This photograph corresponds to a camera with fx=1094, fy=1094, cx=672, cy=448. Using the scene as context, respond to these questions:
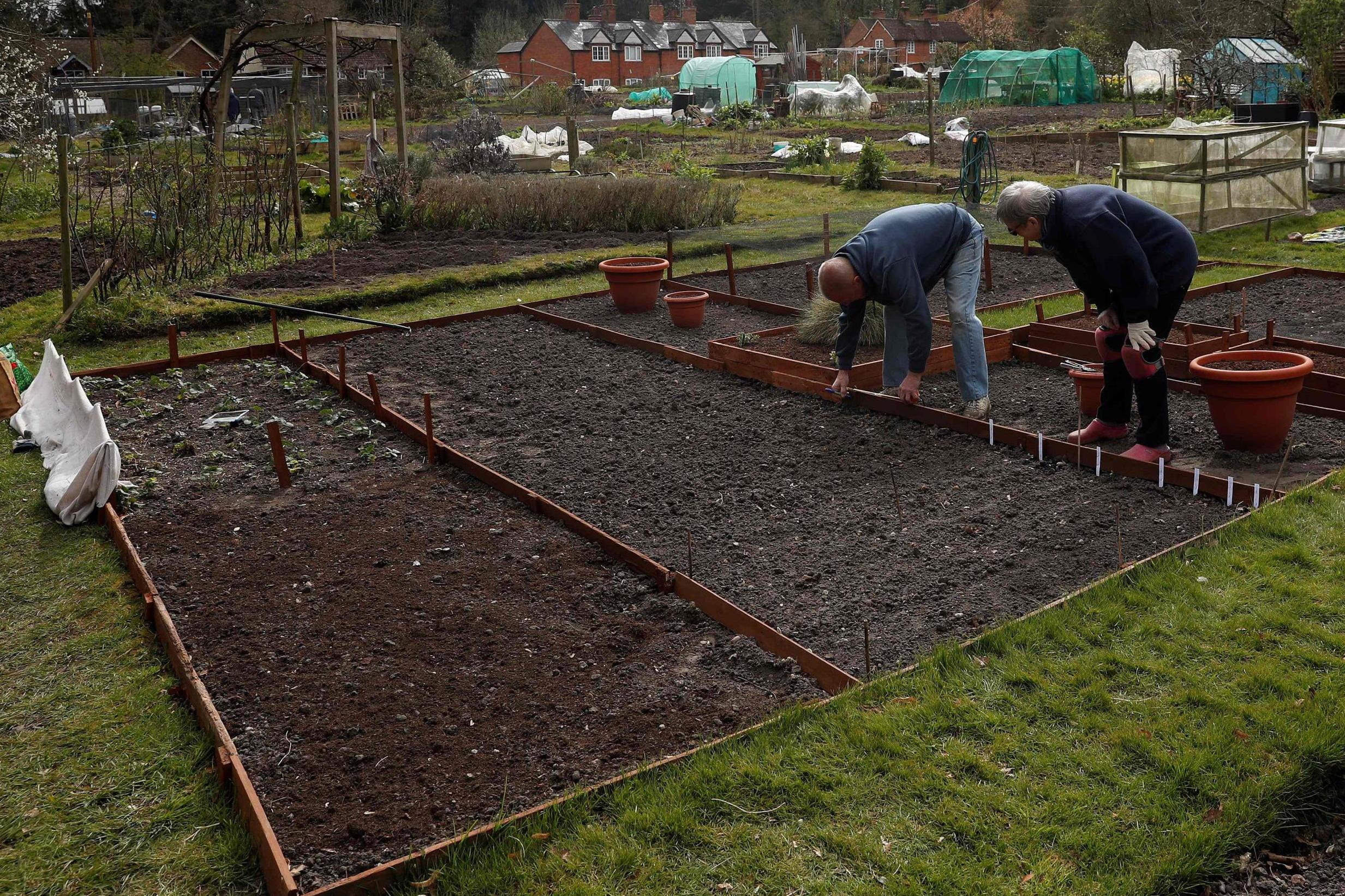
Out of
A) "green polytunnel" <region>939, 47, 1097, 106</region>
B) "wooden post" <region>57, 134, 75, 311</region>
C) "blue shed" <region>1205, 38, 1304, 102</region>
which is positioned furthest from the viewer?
"green polytunnel" <region>939, 47, 1097, 106</region>

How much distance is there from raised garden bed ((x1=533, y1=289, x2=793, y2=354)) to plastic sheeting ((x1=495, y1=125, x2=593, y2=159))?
36.2ft

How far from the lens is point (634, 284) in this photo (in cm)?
959

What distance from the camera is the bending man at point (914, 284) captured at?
596 centimetres

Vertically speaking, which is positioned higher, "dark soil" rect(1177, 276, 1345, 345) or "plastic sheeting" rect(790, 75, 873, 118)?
"plastic sheeting" rect(790, 75, 873, 118)

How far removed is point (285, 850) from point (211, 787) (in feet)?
1.54

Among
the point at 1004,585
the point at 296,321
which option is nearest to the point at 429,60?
the point at 296,321

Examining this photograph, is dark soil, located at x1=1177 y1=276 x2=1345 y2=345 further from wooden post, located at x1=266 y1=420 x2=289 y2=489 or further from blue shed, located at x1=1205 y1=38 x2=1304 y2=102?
blue shed, located at x1=1205 y1=38 x2=1304 y2=102

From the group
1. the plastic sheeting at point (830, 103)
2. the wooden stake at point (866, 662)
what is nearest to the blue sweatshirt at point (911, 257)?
the wooden stake at point (866, 662)

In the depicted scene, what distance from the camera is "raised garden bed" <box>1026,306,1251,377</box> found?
682 centimetres

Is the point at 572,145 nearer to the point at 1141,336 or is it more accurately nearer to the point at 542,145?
the point at 542,145

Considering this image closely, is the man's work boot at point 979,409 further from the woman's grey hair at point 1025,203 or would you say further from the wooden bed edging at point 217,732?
the wooden bed edging at point 217,732

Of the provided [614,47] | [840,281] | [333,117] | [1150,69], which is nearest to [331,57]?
[333,117]

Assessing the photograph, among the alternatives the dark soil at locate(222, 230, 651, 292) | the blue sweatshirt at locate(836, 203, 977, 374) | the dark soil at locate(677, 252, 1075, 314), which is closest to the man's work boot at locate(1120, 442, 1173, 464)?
the blue sweatshirt at locate(836, 203, 977, 374)

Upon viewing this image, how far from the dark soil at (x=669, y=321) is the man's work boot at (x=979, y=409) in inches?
99.6
